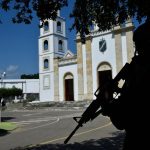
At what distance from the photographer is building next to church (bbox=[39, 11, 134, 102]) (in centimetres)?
4234

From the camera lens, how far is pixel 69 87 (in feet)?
161

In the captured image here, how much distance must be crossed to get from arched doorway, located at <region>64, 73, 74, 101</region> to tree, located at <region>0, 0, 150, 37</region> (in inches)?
1514

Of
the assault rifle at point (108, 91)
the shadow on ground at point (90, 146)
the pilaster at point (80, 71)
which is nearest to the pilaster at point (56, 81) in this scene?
the pilaster at point (80, 71)

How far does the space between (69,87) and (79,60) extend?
472cm

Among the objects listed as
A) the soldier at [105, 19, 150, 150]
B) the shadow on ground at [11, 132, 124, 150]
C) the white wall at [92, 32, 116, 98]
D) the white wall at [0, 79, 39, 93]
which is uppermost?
the white wall at [92, 32, 116, 98]

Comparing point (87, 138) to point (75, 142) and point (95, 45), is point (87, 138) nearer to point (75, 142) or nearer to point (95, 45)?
point (75, 142)

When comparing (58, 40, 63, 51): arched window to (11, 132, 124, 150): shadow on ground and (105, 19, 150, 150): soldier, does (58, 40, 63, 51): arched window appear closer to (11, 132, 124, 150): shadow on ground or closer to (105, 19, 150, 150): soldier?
(11, 132, 124, 150): shadow on ground

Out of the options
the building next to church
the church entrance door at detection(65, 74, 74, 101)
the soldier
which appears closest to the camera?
the soldier

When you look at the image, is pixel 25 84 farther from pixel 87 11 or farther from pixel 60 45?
pixel 87 11

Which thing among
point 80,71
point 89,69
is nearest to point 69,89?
point 80,71

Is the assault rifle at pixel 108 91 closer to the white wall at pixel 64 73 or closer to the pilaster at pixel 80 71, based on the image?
the pilaster at pixel 80 71

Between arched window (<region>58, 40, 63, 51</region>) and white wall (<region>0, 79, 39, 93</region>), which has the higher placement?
arched window (<region>58, 40, 63, 51</region>)

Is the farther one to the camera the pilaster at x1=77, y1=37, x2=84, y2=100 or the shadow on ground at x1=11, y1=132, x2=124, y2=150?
the pilaster at x1=77, y1=37, x2=84, y2=100

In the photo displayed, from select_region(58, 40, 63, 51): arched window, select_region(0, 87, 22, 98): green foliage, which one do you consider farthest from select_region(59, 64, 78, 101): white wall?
select_region(0, 87, 22, 98): green foliage
